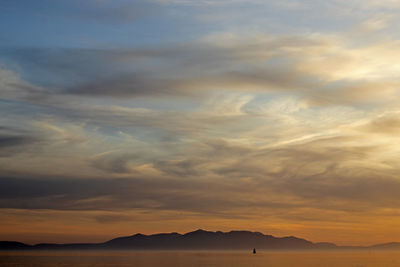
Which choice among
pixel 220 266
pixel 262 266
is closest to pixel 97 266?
pixel 220 266

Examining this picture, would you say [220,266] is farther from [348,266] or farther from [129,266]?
[348,266]

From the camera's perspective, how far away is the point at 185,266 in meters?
179

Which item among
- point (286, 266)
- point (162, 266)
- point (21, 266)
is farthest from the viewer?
point (286, 266)

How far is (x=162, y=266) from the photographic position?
17838cm

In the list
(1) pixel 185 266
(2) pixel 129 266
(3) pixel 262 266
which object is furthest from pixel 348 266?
(2) pixel 129 266

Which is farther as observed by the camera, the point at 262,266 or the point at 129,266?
the point at 262,266

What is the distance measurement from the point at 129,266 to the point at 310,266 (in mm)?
60894

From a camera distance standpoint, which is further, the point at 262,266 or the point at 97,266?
the point at 262,266

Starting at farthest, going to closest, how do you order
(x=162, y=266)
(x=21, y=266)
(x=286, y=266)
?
1. (x=286, y=266)
2. (x=162, y=266)
3. (x=21, y=266)

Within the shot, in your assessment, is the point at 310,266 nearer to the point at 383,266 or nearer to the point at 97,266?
the point at 383,266

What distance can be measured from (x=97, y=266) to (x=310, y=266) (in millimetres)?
70895

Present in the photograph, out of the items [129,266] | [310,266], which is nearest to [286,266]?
[310,266]

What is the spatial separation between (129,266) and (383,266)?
85601 millimetres

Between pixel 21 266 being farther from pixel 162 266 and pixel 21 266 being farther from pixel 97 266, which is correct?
pixel 162 266
